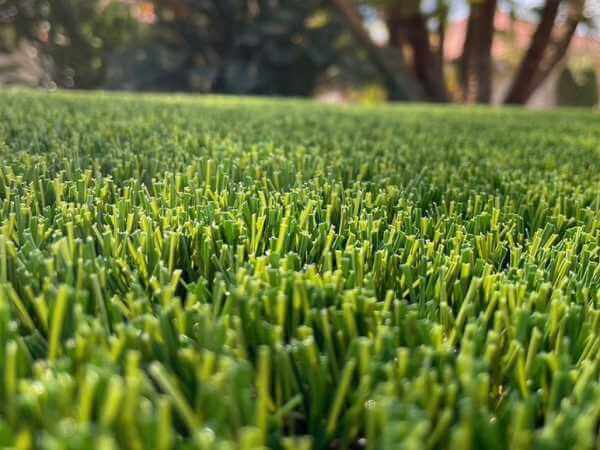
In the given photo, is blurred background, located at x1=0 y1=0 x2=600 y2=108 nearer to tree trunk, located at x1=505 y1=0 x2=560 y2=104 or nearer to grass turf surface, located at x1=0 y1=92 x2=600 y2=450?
tree trunk, located at x1=505 y1=0 x2=560 y2=104

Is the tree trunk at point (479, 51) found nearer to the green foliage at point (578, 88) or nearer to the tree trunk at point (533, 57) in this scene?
the tree trunk at point (533, 57)

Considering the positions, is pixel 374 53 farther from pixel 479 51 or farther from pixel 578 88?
pixel 578 88

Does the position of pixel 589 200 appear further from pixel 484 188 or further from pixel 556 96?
pixel 556 96

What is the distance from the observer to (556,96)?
60.8 ft

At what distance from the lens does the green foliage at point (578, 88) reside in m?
17.9

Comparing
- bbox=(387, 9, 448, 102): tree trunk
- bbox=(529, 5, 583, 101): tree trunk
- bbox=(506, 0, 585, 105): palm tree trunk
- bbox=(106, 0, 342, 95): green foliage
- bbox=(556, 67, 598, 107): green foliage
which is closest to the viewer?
bbox=(506, 0, 585, 105): palm tree trunk

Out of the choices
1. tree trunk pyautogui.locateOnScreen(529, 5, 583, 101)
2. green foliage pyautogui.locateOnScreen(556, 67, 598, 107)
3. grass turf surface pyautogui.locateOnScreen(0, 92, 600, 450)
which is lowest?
grass turf surface pyautogui.locateOnScreen(0, 92, 600, 450)

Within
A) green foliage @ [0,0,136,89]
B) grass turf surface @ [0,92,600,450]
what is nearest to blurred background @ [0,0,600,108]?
green foliage @ [0,0,136,89]

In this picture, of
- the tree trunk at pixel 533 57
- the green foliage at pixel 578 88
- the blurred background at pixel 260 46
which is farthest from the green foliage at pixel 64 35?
the green foliage at pixel 578 88

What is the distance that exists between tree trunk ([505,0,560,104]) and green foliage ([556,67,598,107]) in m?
6.17

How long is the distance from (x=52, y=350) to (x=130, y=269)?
30 centimetres

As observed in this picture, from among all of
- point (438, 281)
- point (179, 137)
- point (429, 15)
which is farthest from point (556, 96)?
point (438, 281)

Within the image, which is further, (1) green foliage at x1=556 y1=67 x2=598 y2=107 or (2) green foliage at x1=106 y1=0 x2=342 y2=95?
(1) green foliage at x1=556 y1=67 x2=598 y2=107

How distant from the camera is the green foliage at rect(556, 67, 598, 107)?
17.9 metres
